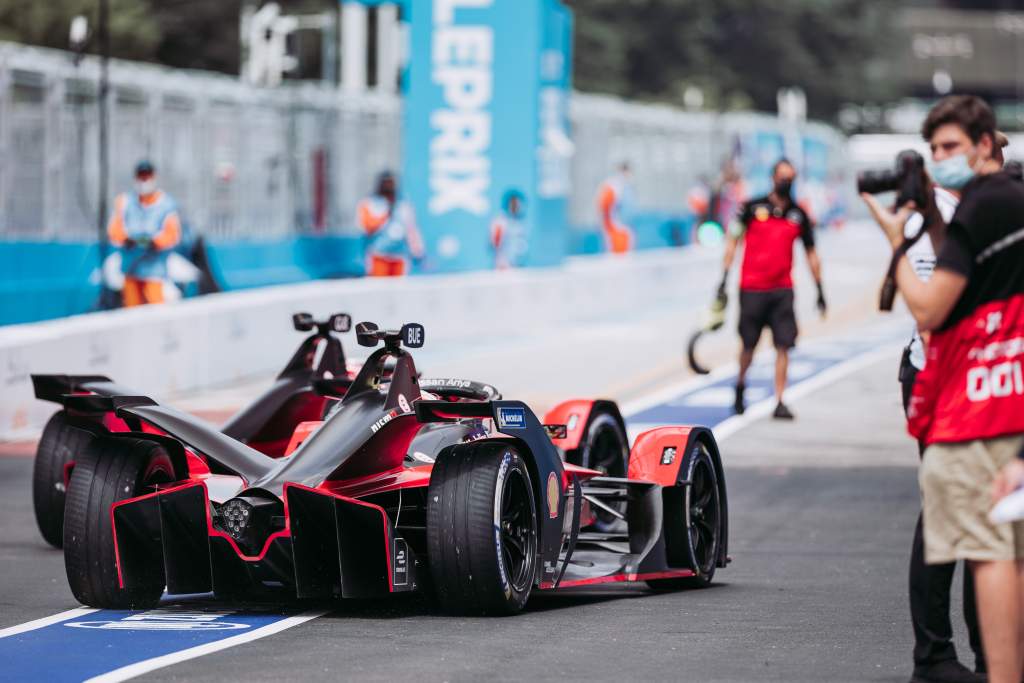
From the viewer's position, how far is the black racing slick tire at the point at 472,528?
7.81 metres

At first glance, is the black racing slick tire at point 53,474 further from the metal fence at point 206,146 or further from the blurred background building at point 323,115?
the metal fence at point 206,146

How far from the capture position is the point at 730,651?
23.9 feet

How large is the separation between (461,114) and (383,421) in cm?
2099

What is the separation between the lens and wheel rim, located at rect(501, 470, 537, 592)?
811 centimetres

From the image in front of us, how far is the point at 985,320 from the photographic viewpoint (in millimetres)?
5887

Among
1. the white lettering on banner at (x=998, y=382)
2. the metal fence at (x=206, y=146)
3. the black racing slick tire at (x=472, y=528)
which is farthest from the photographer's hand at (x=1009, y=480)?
the metal fence at (x=206, y=146)

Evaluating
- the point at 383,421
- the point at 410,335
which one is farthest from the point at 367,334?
the point at 383,421

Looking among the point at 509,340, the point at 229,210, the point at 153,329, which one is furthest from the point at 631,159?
the point at 153,329

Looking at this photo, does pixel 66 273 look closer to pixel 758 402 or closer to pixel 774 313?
pixel 758 402

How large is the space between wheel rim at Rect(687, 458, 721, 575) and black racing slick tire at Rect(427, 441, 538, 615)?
4.97 ft

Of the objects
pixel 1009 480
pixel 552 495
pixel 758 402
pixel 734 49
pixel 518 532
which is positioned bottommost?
pixel 758 402

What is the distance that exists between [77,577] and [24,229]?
1496 cm

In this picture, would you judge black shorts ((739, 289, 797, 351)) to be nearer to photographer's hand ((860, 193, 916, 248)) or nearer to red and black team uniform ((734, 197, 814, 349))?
red and black team uniform ((734, 197, 814, 349))

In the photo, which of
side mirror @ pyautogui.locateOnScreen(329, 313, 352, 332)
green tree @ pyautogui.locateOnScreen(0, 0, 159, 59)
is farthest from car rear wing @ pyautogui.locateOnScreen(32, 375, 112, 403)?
green tree @ pyautogui.locateOnScreen(0, 0, 159, 59)
